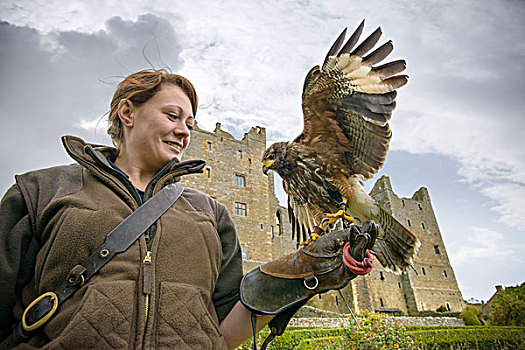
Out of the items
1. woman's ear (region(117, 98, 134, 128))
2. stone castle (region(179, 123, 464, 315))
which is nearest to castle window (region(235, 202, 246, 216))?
stone castle (region(179, 123, 464, 315))

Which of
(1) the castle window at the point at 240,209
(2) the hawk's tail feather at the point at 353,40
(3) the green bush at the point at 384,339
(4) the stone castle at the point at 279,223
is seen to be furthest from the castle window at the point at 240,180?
(2) the hawk's tail feather at the point at 353,40

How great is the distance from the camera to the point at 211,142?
22594 millimetres

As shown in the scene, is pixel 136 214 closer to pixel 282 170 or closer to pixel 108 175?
pixel 108 175

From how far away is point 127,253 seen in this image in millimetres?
1314

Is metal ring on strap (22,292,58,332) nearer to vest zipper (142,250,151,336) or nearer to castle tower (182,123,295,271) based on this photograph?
vest zipper (142,250,151,336)

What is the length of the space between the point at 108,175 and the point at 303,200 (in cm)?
364

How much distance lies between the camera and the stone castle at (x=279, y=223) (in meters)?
21.8

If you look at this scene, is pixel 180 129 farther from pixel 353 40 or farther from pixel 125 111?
pixel 353 40

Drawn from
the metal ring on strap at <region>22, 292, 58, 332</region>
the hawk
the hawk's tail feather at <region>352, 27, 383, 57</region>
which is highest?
the hawk's tail feather at <region>352, 27, 383, 57</region>

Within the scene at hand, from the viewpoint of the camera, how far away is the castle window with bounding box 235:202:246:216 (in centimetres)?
2212

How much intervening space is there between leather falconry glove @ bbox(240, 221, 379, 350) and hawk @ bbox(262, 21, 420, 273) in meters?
2.51

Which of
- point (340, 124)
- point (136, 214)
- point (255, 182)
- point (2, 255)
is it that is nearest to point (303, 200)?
point (340, 124)

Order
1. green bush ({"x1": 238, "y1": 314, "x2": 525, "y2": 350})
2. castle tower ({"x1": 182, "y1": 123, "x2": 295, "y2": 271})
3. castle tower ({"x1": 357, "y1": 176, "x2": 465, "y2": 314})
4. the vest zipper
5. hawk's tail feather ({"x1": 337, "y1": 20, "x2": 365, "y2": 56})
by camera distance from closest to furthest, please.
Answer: the vest zipper → hawk's tail feather ({"x1": 337, "y1": 20, "x2": 365, "y2": 56}) → green bush ({"x1": 238, "y1": 314, "x2": 525, "y2": 350}) → castle tower ({"x1": 182, "y1": 123, "x2": 295, "y2": 271}) → castle tower ({"x1": 357, "y1": 176, "x2": 465, "y2": 314})

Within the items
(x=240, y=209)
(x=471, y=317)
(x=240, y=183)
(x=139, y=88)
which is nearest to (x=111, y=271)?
(x=139, y=88)
